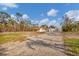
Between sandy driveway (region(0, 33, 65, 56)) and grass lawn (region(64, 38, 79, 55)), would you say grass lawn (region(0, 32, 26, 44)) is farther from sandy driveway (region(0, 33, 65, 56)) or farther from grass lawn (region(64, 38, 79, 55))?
grass lawn (region(64, 38, 79, 55))

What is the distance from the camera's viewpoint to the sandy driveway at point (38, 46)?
5.89 ft

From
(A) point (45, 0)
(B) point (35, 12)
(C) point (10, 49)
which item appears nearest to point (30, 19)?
(B) point (35, 12)

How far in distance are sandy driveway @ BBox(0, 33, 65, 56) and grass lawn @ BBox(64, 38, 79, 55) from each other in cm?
5

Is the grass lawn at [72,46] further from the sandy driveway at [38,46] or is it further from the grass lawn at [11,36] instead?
the grass lawn at [11,36]

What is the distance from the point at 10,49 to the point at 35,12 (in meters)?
0.43

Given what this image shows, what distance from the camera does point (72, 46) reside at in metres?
1.80

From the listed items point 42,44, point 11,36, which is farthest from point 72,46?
point 11,36

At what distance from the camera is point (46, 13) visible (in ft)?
5.98

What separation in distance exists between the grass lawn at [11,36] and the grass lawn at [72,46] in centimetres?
42

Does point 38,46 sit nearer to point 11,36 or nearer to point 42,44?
point 42,44

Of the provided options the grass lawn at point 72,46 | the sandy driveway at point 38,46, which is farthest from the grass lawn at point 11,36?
the grass lawn at point 72,46

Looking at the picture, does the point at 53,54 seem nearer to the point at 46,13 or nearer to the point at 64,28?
the point at 64,28

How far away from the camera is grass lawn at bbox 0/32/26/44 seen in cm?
183

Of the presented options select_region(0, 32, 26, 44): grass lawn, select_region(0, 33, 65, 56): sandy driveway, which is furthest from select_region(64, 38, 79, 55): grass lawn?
select_region(0, 32, 26, 44): grass lawn
